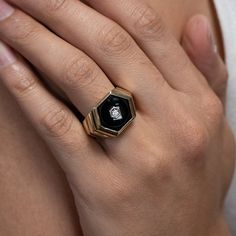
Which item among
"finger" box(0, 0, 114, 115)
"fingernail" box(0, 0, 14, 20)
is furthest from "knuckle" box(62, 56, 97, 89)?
"fingernail" box(0, 0, 14, 20)

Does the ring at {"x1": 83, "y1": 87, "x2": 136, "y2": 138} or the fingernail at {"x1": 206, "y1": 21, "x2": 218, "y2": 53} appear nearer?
the ring at {"x1": 83, "y1": 87, "x2": 136, "y2": 138}

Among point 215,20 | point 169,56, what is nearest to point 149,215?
point 169,56

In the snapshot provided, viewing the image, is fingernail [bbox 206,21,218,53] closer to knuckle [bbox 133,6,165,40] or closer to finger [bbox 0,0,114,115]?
knuckle [bbox 133,6,165,40]

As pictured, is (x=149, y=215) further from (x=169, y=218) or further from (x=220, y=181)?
(x=220, y=181)

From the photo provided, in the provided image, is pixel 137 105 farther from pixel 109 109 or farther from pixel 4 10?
pixel 4 10

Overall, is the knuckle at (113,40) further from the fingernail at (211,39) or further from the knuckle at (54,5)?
the fingernail at (211,39)

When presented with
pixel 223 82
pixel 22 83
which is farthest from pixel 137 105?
pixel 223 82
